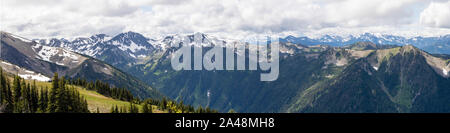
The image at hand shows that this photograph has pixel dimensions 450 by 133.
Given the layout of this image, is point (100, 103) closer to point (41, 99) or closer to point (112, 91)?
point (41, 99)

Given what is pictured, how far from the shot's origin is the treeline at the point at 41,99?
241 ft

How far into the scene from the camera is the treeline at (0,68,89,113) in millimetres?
73500

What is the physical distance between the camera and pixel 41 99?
268ft

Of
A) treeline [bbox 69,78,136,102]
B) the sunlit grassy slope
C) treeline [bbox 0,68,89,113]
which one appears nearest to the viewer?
treeline [bbox 0,68,89,113]

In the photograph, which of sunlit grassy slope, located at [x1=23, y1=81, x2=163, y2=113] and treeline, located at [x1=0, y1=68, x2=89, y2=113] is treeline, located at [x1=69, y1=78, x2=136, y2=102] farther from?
treeline, located at [x1=0, y1=68, x2=89, y2=113]

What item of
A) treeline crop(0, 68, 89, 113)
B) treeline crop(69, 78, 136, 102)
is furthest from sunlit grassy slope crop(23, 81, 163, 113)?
treeline crop(69, 78, 136, 102)

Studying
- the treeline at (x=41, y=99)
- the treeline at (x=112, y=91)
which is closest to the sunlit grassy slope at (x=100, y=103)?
the treeline at (x=41, y=99)

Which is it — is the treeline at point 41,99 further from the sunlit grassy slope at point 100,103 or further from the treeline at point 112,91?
the treeline at point 112,91

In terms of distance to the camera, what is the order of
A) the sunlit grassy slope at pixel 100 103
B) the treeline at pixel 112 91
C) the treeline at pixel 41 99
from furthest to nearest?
the treeline at pixel 112 91, the sunlit grassy slope at pixel 100 103, the treeline at pixel 41 99
